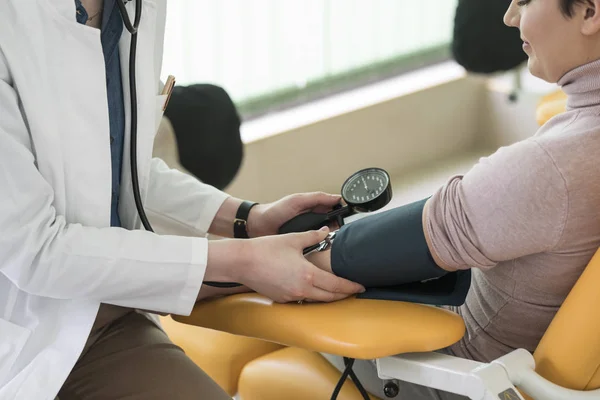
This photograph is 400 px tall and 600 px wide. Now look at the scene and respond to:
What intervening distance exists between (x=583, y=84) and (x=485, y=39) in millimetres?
1861

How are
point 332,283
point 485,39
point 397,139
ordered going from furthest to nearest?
point 397,139, point 485,39, point 332,283

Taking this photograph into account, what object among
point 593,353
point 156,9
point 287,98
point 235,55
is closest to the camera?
point 593,353

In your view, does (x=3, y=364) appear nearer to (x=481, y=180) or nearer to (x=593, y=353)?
(x=481, y=180)

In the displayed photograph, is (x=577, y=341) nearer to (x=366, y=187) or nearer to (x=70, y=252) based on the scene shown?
(x=366, y=187)

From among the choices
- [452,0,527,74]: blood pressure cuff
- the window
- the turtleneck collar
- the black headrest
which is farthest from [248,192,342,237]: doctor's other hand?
[452,0,527,74]: blood pressure cuff

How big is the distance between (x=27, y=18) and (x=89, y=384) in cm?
59

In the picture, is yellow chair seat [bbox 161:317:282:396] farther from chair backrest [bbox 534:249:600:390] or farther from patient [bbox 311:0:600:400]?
chair backrest [bbox 534:249:600:390]

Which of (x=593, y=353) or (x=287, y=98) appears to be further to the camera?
(x=287, y=98)

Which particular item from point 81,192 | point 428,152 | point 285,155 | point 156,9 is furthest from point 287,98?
point 81,192

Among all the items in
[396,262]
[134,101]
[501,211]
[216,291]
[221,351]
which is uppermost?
[134,101]

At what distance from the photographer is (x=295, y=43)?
9.52ft

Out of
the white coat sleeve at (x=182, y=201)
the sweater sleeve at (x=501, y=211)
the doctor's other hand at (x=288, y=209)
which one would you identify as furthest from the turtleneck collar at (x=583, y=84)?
the white coat sleeve at (x=182, y=201)

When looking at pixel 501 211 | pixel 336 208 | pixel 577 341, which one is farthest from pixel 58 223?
pixel 577 341

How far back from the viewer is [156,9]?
51.7 inches
